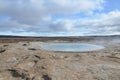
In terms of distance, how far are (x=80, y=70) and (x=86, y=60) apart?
2120 mm

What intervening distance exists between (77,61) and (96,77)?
2.97m

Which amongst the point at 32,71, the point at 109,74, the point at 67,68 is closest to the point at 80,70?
the point at 67,68

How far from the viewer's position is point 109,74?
10.1 m

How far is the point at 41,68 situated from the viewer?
1118cm

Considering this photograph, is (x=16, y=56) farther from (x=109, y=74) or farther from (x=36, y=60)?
(x=109, y=74)

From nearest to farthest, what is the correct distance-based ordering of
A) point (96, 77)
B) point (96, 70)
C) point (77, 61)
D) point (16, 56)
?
point (96, 77)
point (96, 70)
point (77, 61)
point (16, 56)

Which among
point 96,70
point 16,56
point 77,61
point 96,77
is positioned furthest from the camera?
point 16,56

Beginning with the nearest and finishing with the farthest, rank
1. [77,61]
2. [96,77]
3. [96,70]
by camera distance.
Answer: [96,77], [96,70], [77,61]

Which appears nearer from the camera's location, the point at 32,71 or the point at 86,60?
the point at 32,71

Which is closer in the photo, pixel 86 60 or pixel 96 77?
pixel 96 77

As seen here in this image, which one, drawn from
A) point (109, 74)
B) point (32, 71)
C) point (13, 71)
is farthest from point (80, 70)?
point (13, 71)

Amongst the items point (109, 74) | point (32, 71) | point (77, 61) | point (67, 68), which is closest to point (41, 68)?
point (32, 71)

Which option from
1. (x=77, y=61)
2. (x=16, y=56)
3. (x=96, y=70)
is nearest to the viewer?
(x=96, y=70)

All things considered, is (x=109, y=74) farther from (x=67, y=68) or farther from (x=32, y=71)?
(x=32, y=71)
